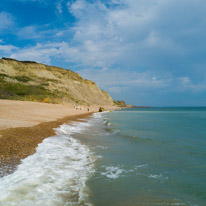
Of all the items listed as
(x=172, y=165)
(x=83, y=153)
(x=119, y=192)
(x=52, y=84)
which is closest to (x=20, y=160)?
(x=83, y=153)

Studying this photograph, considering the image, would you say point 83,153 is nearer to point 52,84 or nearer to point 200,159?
point 200,159

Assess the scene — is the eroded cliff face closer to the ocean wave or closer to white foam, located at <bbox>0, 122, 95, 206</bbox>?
white foam, located at <bbox>0, 122, 95, 206</bbox>

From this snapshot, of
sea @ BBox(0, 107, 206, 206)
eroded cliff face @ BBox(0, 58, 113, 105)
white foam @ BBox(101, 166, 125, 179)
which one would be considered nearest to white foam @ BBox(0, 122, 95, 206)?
sea @ BBox(0, 107, 206, 206)

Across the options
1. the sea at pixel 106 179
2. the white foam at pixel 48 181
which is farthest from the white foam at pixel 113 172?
the white foam at pixel 48 181

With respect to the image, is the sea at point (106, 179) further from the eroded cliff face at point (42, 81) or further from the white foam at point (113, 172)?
the eroded cliff face at point (42, 81)

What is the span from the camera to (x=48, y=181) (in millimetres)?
5070

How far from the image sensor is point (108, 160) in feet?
23.8

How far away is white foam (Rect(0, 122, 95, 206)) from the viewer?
4.06 metres

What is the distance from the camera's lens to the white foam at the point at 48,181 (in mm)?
4059

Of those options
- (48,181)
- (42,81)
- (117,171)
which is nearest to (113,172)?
(117,171)

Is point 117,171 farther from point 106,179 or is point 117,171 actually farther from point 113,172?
point 106,179

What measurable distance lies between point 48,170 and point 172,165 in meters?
4.32

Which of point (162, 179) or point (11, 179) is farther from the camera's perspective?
point (162, 179)

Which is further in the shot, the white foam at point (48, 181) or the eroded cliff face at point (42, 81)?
the eroded cliff face at point (42, 81)
